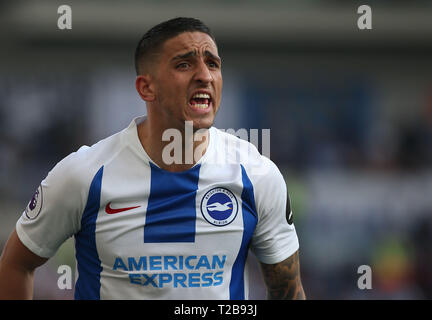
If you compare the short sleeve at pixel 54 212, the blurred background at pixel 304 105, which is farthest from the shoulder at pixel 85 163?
the blurred background at pixel 304 105

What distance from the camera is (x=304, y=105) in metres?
11.4

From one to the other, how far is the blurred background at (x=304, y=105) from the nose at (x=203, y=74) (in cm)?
505

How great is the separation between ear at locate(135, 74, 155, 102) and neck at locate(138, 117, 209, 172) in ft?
0.38

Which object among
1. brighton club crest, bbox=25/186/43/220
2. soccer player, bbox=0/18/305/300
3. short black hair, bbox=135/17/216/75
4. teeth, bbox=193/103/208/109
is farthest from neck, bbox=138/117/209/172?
brighton club crest, bbox=25/186/43/220

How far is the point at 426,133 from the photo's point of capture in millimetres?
10844

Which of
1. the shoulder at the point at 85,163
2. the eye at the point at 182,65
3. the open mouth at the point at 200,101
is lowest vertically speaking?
the shoulder at the point at 85,163

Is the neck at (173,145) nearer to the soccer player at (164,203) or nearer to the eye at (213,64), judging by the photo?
the soccer player at (164,203)

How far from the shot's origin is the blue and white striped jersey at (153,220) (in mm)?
2807

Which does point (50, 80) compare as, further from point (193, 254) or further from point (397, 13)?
point (193, 254)

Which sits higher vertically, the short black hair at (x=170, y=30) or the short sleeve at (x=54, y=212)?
the short black hair at (x=170, y=30)

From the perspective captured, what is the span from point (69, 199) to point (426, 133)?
30.0 feet

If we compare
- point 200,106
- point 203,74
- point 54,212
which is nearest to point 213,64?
point 203,74

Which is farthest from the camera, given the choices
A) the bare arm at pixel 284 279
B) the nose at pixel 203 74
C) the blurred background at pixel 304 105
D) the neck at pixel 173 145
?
the blurred background at pixel 304 105

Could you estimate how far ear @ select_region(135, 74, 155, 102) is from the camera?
9.50ft
